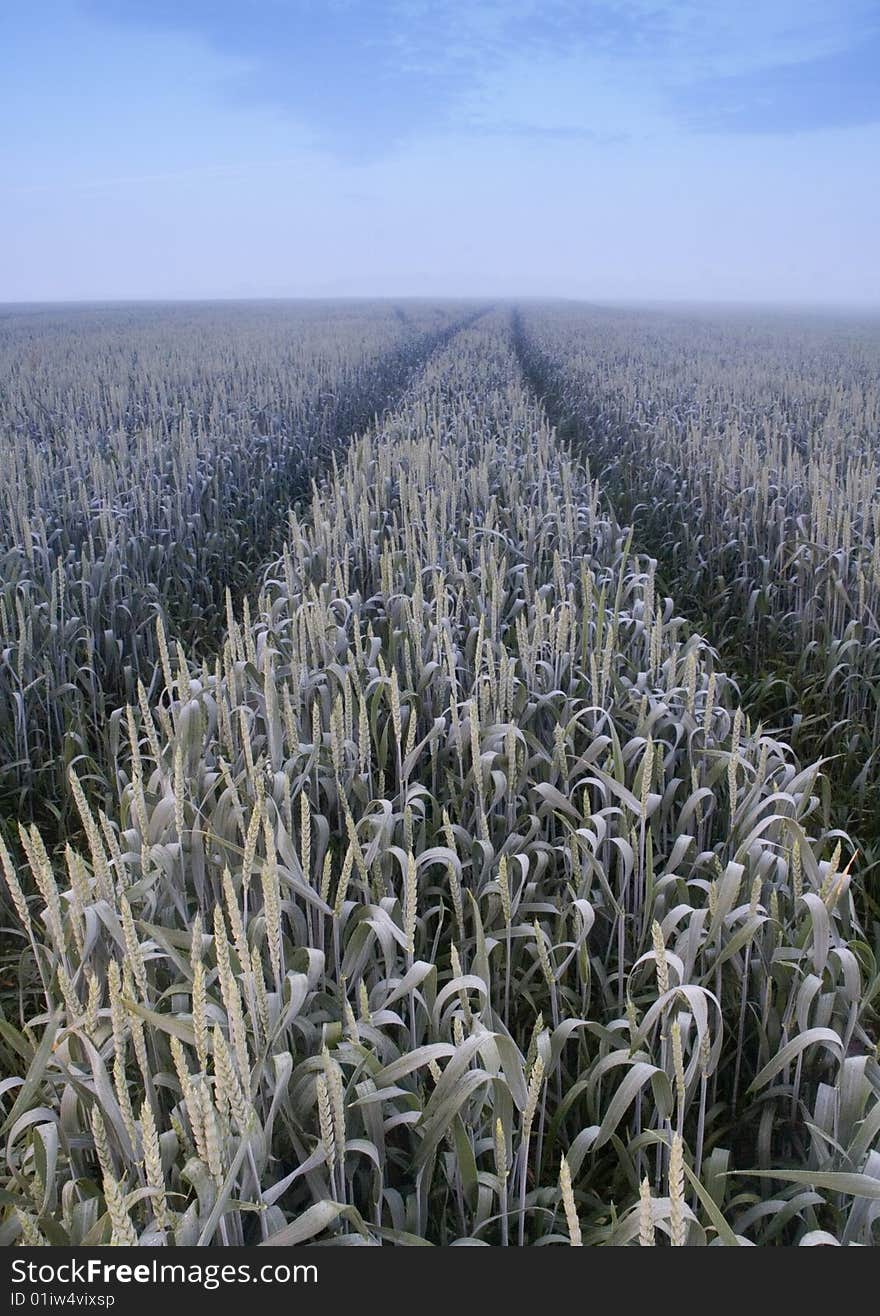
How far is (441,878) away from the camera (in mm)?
3150

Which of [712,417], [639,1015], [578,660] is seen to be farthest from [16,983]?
[712,417]

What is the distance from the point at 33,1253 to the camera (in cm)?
155

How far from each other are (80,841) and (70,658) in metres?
1.12

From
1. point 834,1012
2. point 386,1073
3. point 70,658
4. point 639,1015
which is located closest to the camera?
point 386,1073

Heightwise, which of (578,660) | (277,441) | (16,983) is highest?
(277,441)

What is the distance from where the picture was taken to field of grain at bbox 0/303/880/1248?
68.4 inches

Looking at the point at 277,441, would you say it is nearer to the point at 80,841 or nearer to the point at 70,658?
the point at 70,658

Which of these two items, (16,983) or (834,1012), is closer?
(834,1012)

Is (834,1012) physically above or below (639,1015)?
above

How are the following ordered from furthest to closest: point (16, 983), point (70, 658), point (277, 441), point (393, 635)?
1. point (277, 441)
2. point (70, 658)
3. point (393, 635)
4. point (16, 983)

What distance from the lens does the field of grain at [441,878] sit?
174 cm

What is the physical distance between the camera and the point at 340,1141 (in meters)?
1.58

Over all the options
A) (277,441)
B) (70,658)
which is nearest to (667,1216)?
(70,658)

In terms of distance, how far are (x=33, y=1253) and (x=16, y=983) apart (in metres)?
2.05
